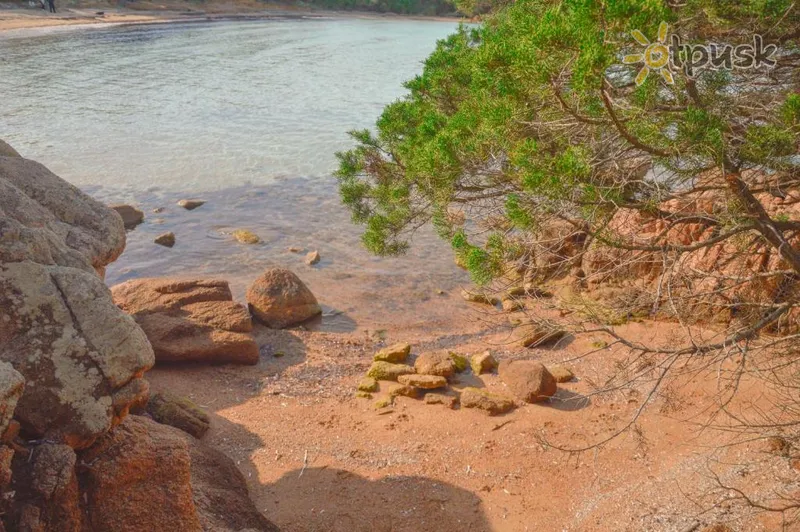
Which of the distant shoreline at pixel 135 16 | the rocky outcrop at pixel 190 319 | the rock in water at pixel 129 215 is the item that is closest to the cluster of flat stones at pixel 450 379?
the rocky outcrop at pixel 190 319

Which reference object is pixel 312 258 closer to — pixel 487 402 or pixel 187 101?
pixel 487 402

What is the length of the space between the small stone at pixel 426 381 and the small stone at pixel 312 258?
5.58 metres

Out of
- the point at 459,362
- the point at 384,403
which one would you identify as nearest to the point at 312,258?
the point at 459,362

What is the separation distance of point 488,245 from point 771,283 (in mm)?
4529

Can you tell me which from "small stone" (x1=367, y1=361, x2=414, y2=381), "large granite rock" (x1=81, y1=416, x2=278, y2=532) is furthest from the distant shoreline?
"large granite rock" (x1=81, y1=416, x2=278, y2=532)

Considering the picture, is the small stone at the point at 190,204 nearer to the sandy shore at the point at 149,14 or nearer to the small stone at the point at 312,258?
the small stone at the point at 312,258

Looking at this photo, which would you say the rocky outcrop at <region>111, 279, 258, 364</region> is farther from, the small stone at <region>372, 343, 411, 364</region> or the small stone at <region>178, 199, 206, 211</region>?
the small stone at <region>178, 199, 206, 211</region>

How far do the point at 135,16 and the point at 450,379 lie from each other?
47.2 metres

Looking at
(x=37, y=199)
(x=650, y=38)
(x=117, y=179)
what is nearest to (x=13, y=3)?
(x=117, y=179)

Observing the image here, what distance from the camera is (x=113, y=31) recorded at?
140ft

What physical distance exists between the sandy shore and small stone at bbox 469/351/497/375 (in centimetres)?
3919

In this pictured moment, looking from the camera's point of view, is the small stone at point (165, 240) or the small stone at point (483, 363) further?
the small stone at point (165, 240)

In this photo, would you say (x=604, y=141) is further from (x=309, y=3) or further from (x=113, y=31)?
(x=309, y=3)

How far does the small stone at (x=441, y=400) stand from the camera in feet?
25.9
